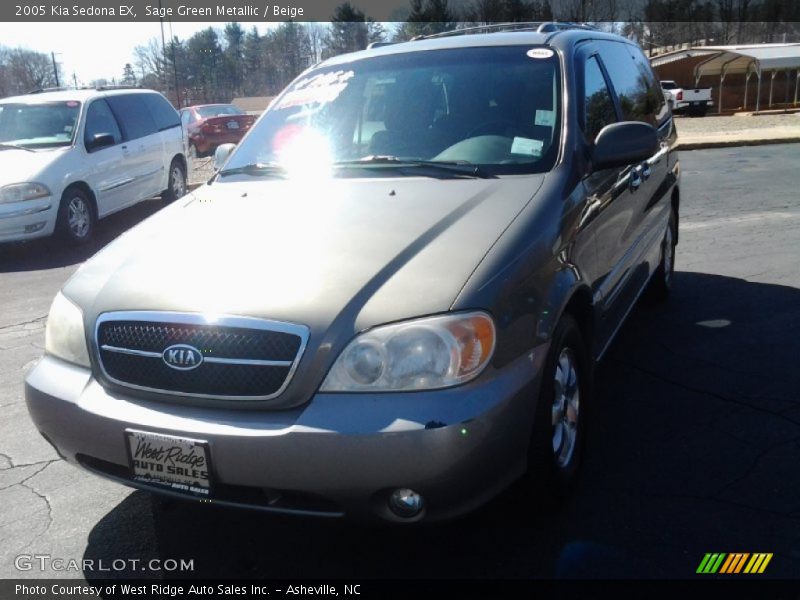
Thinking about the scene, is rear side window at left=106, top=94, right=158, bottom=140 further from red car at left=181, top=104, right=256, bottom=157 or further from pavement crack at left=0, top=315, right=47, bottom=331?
red car at left=181, top=104, right=256, bottom=157

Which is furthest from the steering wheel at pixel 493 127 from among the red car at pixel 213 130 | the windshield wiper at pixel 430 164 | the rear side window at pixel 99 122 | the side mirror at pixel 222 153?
the red car at pixel 213 130

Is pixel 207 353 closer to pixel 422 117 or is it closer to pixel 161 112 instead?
pixel 422 117

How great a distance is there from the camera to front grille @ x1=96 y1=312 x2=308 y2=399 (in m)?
2.52

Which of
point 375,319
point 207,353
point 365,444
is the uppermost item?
point 375,319

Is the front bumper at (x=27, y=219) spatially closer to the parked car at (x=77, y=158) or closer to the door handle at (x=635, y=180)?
the parked car at (x=77, y=158)

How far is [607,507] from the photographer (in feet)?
10.4

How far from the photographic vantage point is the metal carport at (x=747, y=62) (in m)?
37.3

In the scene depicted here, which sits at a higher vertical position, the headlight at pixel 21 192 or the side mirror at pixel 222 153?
the side mirror at pixel 222 153

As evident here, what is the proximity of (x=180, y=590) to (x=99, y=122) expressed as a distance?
28.4 ft

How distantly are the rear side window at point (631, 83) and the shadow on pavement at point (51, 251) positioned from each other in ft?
18.3

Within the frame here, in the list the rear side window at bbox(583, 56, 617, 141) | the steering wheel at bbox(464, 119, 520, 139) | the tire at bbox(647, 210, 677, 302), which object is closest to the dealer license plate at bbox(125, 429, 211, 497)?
the steering wheel at bbox(464, 119, 520, 139)

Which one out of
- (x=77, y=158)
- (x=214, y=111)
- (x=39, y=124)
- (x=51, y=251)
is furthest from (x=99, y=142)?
(x=214, y=111)

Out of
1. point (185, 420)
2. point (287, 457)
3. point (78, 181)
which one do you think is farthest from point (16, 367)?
point (78, 181)

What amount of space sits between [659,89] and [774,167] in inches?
364
